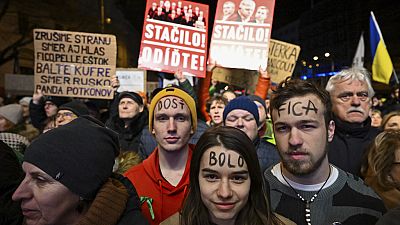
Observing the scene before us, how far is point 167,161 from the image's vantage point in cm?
298

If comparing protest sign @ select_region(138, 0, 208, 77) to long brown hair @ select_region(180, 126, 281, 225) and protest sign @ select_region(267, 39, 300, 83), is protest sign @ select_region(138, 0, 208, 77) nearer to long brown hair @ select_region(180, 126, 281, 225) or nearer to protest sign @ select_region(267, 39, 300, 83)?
protest sign @ select_region(267, 39, 300, 83)

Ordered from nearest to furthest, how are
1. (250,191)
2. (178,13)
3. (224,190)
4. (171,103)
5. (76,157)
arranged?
(76,157) → (224,190) → (250,191) → (171,103) → (178,13)

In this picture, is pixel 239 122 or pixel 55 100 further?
pixel 55 100

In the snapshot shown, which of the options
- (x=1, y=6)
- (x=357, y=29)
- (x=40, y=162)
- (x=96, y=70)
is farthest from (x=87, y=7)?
(x=40, y=162)

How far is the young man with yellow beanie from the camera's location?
2775mm

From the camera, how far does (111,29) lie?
2709 centimetres

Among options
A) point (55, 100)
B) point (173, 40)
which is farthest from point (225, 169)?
point (55, 100)

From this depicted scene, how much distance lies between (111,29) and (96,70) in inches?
871

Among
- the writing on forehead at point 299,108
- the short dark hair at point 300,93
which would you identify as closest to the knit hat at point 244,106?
the short dark hair at point 300,93

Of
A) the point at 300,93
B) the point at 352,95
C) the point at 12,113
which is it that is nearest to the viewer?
the point at 300,93

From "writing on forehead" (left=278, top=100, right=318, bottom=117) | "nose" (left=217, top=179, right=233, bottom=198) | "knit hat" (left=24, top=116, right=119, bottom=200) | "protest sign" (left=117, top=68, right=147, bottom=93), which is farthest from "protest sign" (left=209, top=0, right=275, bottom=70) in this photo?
"knit hat" (left=24, top=116, right=119, bottom=200)

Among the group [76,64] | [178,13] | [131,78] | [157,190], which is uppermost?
[178,13]

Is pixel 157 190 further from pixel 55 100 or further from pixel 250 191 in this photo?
pixel 55 100

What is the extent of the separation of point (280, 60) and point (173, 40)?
6.22ft
